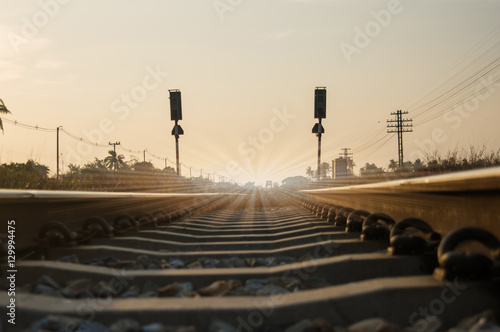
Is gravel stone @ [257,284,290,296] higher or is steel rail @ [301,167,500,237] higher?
steel rail @ [301,167,500,237]

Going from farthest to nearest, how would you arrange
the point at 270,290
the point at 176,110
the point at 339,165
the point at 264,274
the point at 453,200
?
the point at 339,165 → the point at 176,110 → the point at 453,200 → the point at 264,274 → the point at 270,290

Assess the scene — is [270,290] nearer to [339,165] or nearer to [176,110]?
[176,110]

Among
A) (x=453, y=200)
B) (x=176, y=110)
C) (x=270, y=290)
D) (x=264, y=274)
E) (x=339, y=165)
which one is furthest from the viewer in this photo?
(x=339, y=165)

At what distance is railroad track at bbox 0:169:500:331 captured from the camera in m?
2.10

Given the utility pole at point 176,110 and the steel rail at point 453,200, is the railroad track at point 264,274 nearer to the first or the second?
the steel rail at point 453,200

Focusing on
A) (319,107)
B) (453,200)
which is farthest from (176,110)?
(453,200)

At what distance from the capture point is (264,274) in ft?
10.1

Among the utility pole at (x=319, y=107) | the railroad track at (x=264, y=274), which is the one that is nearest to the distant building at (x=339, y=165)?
the utility pole at (x=319, y=107)

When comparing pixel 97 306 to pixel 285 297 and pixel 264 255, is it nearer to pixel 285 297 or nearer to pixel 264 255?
pixel 285 297

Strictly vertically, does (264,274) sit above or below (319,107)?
below

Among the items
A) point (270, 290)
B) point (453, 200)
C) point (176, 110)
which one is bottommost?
point (270, 290)

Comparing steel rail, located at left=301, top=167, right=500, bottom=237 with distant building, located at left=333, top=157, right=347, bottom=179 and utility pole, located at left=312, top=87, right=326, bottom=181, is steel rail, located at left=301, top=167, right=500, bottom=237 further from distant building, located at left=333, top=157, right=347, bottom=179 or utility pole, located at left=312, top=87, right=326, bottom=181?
distant building, located at left=333, top=157, right=347, bottom=179

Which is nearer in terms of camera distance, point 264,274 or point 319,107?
point 264,274

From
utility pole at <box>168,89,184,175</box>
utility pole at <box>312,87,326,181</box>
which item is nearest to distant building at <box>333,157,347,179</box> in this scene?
utility pole at <box>312,87,326,181</box>
